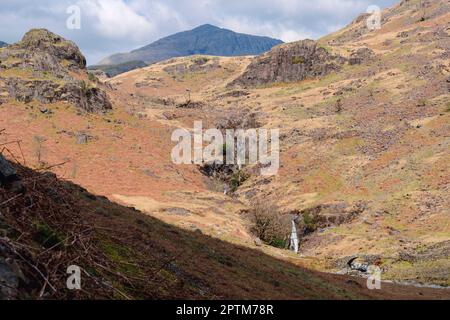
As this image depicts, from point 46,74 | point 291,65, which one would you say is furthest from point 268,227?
point 291,65

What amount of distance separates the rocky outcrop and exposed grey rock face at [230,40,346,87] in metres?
53.7

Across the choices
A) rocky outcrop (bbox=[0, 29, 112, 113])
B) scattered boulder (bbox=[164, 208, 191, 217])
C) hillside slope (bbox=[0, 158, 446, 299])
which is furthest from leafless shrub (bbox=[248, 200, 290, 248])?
rocky outcrop (bbox=[0, 29, 112, 113])

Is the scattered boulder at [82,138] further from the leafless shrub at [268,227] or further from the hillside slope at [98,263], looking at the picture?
the hillside slope at [98,263]

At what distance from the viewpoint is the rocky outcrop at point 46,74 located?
71500mm

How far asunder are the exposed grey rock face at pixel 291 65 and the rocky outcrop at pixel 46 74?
5370cm

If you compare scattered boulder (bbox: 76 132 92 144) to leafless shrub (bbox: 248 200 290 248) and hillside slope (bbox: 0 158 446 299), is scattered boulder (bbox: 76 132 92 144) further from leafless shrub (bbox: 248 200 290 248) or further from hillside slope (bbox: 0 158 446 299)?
hillside slope (bbox: 0 158 446 299)

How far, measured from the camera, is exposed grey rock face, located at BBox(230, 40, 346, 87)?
384ft

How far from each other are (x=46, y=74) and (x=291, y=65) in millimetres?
66527

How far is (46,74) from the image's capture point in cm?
7612

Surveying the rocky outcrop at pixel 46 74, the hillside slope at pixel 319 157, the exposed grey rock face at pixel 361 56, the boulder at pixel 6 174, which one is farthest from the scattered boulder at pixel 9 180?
the exposed grey rock face at pixel 361 56

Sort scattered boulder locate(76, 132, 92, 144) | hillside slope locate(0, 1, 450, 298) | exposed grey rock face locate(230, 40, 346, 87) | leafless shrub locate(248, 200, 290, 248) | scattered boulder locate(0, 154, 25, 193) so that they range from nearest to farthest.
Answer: scattered boulder locate(0, 154, 25, 193) < hillside slope locate(0, 1, 450, 298) < leafless shrub locate(248, 200, 290, 248) < scattered boulder locate(76, 132, 92, 144) < exposed grey rock face locate(230, 40, 346, 87)

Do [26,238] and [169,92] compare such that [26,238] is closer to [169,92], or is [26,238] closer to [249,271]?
[249,271]

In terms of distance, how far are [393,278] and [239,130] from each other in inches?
2197

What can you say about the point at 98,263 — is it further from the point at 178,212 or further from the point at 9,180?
the point at 178,212
